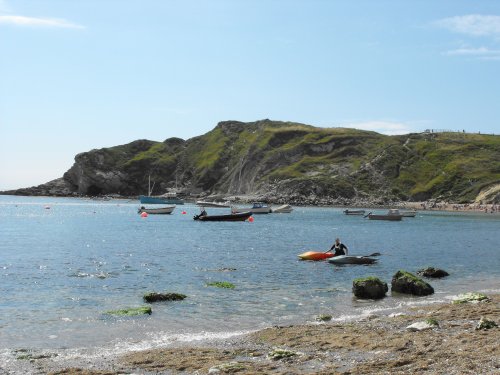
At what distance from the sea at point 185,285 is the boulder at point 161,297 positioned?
0.49 meters

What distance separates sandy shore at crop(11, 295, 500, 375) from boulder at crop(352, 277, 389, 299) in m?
8.49

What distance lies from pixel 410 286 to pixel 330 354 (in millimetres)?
16436

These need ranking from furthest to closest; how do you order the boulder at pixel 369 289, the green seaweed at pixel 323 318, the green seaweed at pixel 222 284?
the green seaweed at pixel 222 284, the boulder at pixel 369 289, the green seaweed at pixel 323 318

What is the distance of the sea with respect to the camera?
22422mm

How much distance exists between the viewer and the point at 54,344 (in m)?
20.4

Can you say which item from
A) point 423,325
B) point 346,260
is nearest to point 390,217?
point 346,260

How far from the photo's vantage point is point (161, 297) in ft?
96.3

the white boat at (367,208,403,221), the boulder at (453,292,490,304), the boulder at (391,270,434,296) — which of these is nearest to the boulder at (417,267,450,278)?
the boulder at (391,270,434,296)

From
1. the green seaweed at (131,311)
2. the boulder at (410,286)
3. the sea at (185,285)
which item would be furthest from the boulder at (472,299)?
the green seaweed at (131,311)

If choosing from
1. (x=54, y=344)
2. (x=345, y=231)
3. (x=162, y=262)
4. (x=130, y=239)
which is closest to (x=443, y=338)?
(x=54, y=344)

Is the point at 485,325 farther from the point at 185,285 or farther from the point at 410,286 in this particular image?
the point at 185,285

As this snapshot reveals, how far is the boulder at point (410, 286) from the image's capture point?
105 feet

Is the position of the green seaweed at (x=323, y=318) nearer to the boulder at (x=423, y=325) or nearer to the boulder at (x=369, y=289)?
the boulder at (x=423, y=325)

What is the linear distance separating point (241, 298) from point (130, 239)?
46654 millimetres
